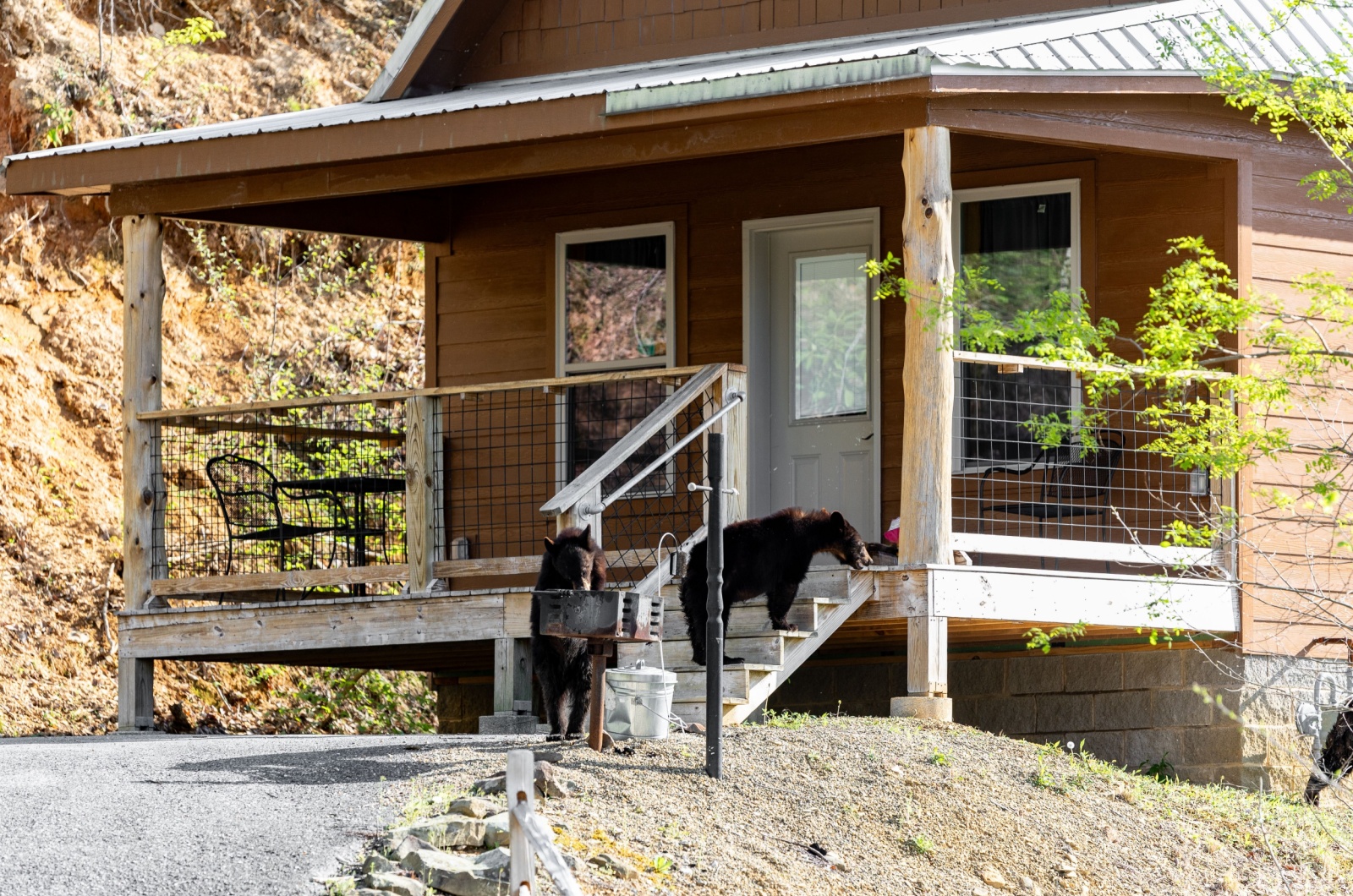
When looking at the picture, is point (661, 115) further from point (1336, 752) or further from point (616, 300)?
point (1336, 752)

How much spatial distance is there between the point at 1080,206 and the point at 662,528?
3.58 m

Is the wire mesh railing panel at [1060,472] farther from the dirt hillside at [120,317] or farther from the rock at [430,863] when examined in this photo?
the dirt hillside at [120,317]

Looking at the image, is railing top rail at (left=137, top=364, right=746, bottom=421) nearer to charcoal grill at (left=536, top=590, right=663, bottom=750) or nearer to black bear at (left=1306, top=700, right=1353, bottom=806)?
charcoal grill at (left=536, top=590, right=663, bottom=750)

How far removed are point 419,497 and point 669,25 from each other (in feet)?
15.0

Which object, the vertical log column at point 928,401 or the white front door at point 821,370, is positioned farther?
the white front door at point 821,370

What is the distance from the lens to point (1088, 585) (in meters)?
10.6

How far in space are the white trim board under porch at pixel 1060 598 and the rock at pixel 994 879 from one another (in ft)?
7.53

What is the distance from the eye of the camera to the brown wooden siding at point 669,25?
13.3 meters

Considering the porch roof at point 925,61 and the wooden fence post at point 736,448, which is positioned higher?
the porch roof at point 925,61

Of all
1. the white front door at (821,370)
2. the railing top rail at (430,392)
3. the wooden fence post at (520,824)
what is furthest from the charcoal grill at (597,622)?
the white front door at (821,370)

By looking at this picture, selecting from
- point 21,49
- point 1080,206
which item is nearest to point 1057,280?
point 1080,206

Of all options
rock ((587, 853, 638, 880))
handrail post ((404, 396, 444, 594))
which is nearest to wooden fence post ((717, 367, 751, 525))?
handrail post ((404, 396, 444, 594))

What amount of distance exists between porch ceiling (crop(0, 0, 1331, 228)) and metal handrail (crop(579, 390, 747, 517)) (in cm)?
145

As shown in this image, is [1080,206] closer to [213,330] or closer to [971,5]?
[971,5]
